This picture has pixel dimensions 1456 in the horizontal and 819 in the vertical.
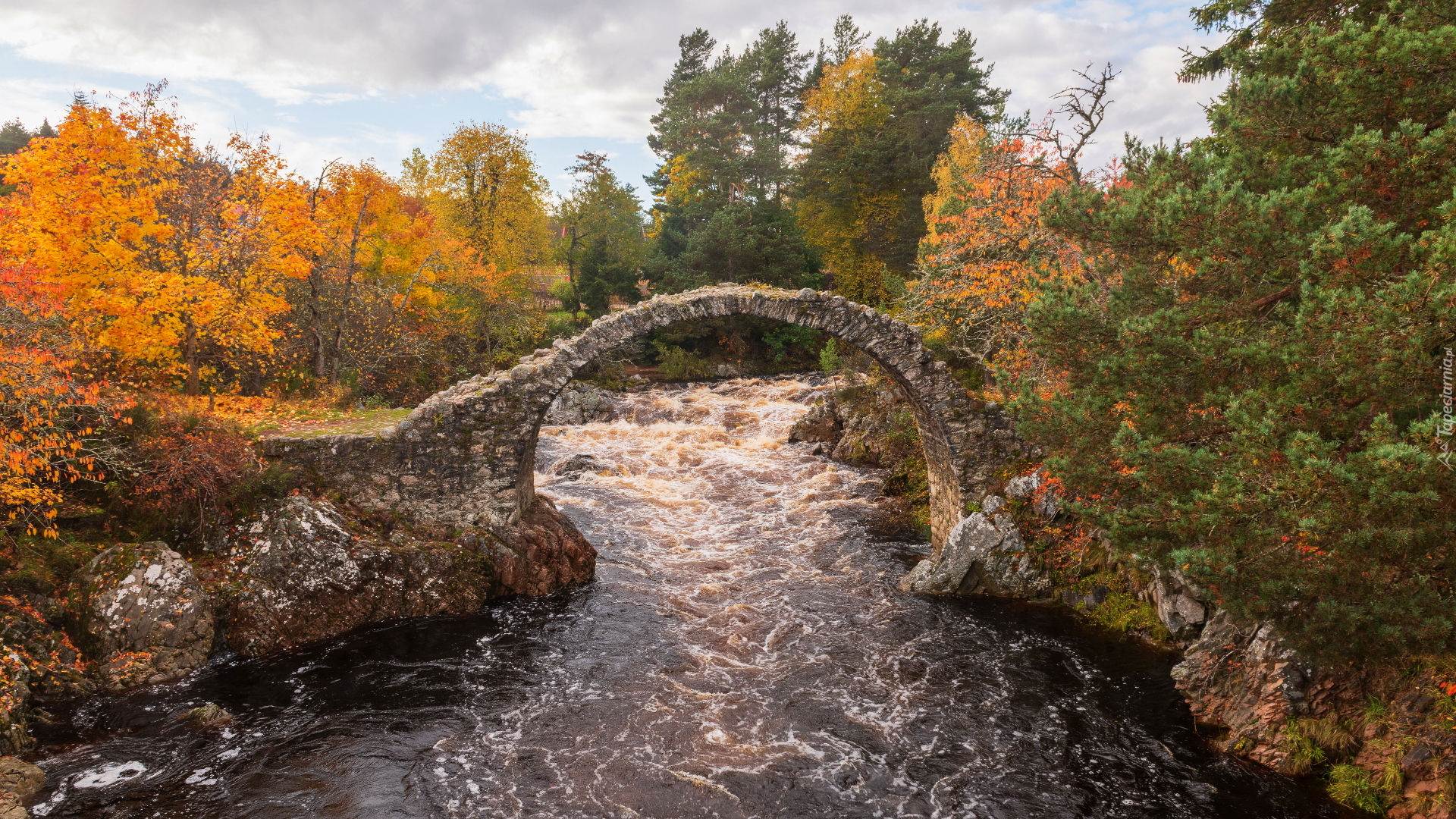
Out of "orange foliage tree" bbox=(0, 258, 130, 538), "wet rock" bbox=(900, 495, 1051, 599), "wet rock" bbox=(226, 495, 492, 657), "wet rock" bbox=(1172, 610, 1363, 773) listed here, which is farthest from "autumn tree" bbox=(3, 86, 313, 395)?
"wet rock" bbox=(1172, 610, 1363, 773)

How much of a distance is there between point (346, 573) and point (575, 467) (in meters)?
10.1

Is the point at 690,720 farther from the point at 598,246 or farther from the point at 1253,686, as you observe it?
the point at 598,246

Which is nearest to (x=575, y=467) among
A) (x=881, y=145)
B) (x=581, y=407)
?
(x=581, y=407)

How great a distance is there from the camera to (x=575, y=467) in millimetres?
21594

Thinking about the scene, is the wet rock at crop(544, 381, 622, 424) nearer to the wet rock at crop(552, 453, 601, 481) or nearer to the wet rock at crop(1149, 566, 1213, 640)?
the wet rock at crop(552, 453, 601, 481)

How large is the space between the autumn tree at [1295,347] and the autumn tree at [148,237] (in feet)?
49.1

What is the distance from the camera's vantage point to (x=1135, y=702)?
9539mm

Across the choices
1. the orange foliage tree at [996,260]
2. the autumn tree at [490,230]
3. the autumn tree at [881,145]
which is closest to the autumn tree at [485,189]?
the autumn tree at [490,230]

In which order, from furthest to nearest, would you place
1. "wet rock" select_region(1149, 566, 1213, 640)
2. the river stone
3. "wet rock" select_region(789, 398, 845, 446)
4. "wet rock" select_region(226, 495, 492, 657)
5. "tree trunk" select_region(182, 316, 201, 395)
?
"wet rock" select_region(789, 398, 845, 446)
"tree trunk" select_region(182, 316, 201, 395)
"wet rock" select_region(226, 495, 492, 657)
"wet rock" select_region(1149, 566, 1213, 640)
the river stone

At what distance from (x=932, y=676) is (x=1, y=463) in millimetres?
12422

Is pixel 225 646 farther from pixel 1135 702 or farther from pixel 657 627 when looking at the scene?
pixel 1135 702

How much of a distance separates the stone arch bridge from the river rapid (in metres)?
2.25

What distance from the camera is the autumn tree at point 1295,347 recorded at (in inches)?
239

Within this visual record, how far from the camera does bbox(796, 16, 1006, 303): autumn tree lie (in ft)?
118
